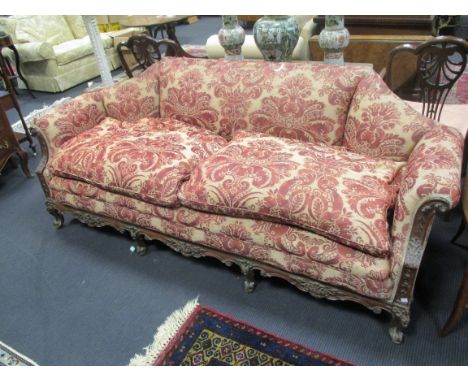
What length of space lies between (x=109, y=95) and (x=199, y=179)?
0.99m

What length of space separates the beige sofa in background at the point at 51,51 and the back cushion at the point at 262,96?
261cm

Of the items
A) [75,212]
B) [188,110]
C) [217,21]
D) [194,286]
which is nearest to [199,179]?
[194,286]

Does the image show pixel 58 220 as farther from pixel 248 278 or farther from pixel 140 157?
pixel 248 278

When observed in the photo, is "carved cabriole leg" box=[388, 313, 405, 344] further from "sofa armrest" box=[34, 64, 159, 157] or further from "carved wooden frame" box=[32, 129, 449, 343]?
"sofa armrest" box=[34, 64, 159, 157]

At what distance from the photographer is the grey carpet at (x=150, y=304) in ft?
4.77

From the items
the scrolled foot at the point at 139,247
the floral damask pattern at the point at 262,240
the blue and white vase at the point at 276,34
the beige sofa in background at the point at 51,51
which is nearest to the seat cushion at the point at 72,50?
the beige sofa in background at the point at 51,51

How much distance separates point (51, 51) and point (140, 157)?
304 cm

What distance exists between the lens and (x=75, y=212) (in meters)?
2.07

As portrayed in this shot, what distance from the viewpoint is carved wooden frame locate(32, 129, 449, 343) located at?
1.24m

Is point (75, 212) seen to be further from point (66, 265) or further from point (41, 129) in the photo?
point (41, 129)

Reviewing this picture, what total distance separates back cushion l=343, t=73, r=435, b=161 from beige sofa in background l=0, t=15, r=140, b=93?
3588 mm

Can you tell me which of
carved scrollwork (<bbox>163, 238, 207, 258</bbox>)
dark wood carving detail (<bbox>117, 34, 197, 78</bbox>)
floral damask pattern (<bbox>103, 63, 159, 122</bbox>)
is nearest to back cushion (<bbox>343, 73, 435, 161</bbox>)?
carved scrollwork (<bbox>163, 238, 207, 258</bbox>)

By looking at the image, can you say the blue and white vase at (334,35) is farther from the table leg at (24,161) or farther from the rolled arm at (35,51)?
the rolled arm at (35,51)
